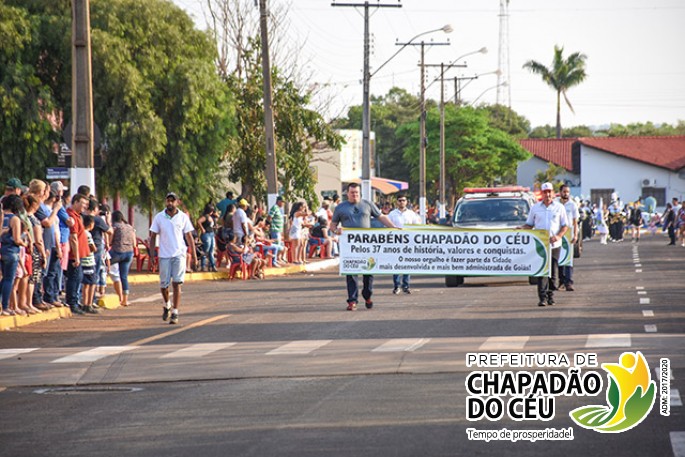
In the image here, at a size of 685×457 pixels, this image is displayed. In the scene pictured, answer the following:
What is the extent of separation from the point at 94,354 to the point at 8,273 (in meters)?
3.75

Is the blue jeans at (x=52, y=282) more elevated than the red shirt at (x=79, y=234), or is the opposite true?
the red shirt at (x=79, y=234)

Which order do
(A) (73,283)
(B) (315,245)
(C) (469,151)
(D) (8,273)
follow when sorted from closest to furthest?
(D) (8,273), (A) (73,283), (B) (315,245), (C) (469,151)

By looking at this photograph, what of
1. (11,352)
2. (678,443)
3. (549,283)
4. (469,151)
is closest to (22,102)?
(549,283)

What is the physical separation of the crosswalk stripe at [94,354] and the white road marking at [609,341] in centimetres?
575

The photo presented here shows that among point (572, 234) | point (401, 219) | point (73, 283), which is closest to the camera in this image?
point (73, 283)

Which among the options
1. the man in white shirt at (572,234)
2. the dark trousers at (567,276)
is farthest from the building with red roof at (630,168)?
the dark trousers at (567,276)

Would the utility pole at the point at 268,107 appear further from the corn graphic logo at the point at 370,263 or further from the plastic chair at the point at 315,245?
the corn graphic logo at the point at 370,263

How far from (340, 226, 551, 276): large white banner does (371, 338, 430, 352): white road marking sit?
532 cm

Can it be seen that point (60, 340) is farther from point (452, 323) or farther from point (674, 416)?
point (674, 416)

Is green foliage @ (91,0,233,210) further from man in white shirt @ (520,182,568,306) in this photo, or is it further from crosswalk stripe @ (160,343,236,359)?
crosswalk stripe @ (160,343,236,359)

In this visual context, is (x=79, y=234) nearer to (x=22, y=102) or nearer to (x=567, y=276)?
(x=567, y=276)

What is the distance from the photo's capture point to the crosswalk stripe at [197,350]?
607 inches

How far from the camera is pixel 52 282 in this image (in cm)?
2123

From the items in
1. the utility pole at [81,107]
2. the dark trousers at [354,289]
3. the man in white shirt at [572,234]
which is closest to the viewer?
the dark trousers at [354,289]
